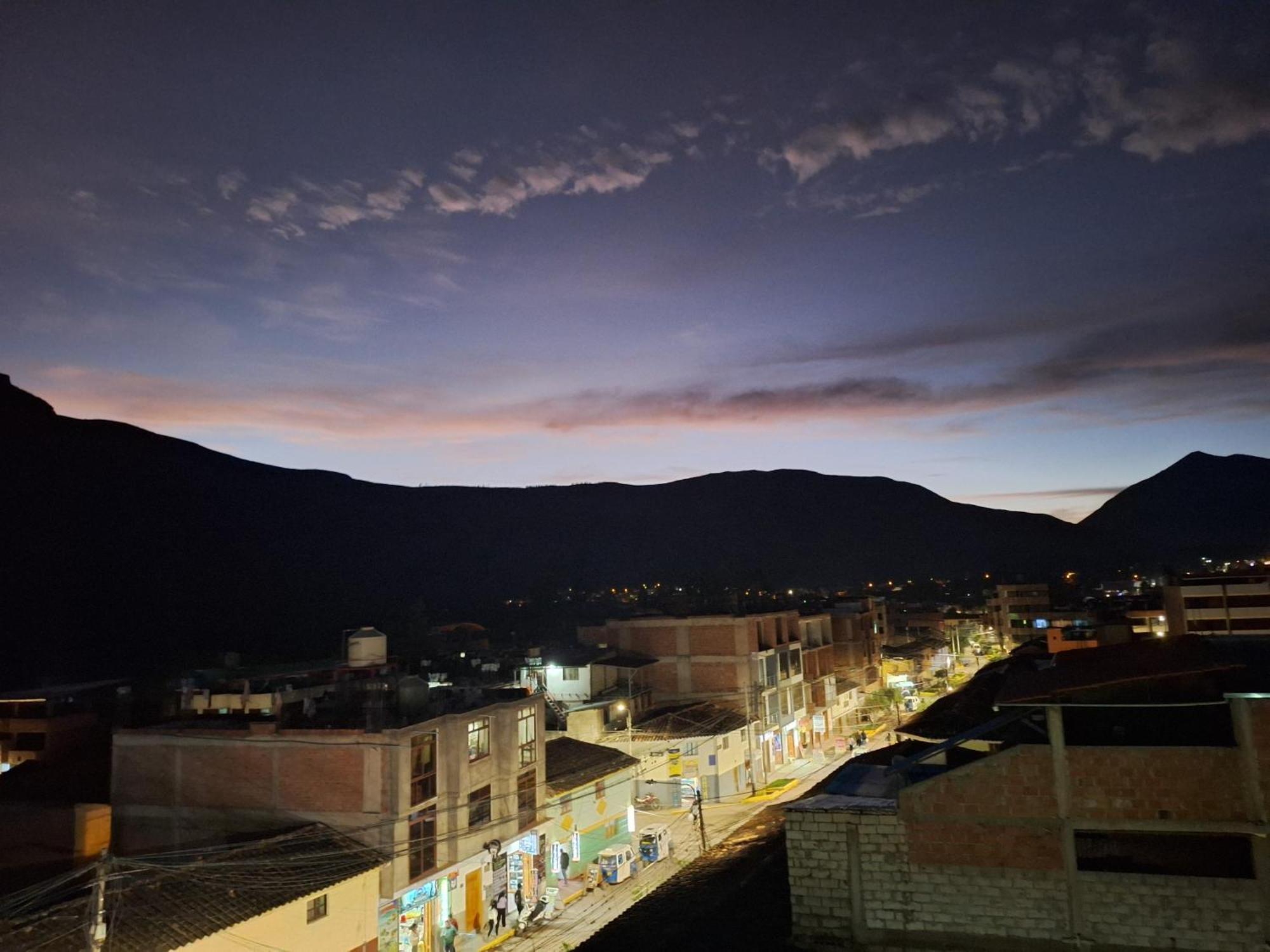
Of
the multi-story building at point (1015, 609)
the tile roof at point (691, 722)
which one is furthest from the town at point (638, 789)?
the multi-story building at point (1015, 609)

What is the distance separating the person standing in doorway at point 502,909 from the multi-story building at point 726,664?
68.2ft

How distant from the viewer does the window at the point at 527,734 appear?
2612 centimetres

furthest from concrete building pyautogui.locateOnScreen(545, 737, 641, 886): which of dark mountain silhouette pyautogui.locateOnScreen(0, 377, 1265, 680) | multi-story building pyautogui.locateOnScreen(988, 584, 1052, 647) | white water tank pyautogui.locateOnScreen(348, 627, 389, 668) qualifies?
multi-story building pyautogui.locateOnScreen(988, 584, 1052, 647)

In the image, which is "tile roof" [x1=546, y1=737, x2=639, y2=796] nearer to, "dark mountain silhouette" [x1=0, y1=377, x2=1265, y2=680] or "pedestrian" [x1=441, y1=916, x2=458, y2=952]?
"pedestrian" [x1=441, y1=916, x2=458, y2=952]

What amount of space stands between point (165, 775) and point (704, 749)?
910 inches

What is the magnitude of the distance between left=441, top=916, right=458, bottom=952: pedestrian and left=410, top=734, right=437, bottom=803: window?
3624mm

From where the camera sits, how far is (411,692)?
23.6 m

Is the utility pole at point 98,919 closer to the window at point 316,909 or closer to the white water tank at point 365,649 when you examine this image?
the window at point 316,909

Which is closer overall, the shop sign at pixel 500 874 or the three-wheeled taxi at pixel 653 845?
the shop sign at pixel 500 874

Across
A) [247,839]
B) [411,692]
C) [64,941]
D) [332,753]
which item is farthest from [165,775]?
[64,941]

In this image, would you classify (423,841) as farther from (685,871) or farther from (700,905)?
(700,905)

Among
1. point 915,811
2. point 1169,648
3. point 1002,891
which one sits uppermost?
point 1169,648

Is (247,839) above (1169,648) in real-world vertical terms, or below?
below

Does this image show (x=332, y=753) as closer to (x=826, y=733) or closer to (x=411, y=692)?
(x=411, y=692)
